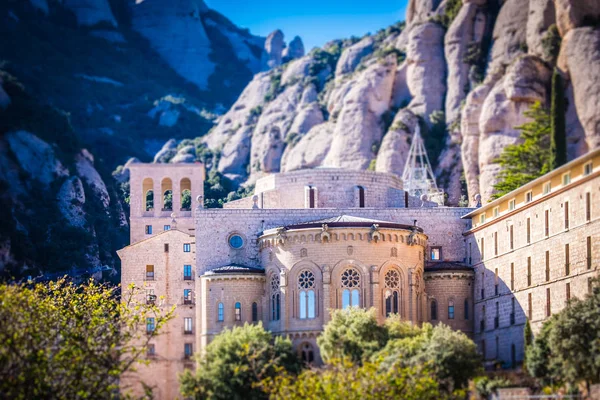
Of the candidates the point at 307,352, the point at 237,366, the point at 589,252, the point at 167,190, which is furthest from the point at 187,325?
the point at 167,190

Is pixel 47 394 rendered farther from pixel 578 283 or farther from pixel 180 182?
pixel 180 182

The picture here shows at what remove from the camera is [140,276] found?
93.9 m

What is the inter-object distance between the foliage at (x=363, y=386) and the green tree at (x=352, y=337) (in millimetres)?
8917

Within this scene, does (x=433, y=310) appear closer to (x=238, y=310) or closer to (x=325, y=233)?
(x=325, y=233)

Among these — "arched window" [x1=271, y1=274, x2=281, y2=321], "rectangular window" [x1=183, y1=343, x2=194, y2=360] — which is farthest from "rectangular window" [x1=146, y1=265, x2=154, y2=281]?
"arched window" [x1=271, y1=274, x2=281, y2=321]

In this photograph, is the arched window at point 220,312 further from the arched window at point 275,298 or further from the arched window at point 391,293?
the arched window at point 391,293

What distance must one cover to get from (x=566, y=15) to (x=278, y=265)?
53958mm

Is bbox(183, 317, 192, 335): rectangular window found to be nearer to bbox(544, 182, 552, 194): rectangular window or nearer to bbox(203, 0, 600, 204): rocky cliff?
bbox(544, 182, 552, 194): rectangular window

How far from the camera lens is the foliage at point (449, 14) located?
149988mm

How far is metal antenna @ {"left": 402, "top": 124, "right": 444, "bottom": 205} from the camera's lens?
124m

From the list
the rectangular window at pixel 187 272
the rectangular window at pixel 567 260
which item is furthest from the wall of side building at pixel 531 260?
the rectangular window at pixel 187 272

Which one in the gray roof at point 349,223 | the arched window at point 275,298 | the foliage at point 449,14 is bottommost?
the arched window at point 275,298

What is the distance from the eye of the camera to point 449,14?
152 meters

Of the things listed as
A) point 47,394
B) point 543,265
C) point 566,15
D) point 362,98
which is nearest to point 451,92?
point 362,98
